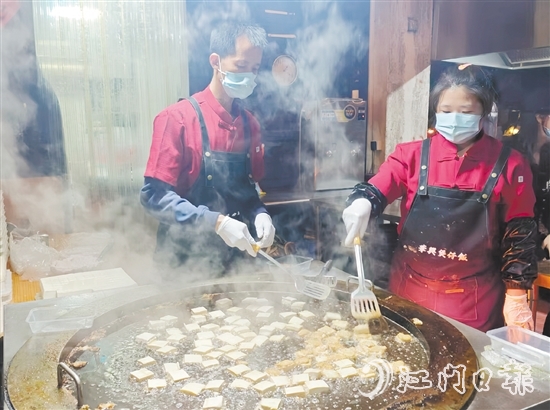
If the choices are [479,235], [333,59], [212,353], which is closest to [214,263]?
[212,353]

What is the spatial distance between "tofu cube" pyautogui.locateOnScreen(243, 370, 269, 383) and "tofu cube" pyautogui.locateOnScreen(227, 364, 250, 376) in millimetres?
19

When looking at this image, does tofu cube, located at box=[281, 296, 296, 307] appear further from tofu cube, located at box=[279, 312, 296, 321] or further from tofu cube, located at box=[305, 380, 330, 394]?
tofu cube, located at box=[305, 380, 330, 394]

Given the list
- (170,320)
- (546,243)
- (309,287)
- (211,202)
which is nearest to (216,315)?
(170,320)

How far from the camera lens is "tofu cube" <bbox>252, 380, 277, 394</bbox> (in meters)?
1.24

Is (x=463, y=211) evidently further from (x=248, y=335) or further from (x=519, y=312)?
(x=248, y=335)

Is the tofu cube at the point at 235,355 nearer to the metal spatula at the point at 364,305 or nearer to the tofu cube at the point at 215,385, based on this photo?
the tofu cube at the point at 215,385

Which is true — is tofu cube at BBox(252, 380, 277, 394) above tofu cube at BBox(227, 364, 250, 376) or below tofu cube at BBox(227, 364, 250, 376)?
above

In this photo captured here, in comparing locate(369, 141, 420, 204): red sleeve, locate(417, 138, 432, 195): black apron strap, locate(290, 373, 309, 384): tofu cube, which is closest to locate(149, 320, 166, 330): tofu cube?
locate(290, 373, 309, 384): tofu cube

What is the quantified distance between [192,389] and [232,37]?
184 cm

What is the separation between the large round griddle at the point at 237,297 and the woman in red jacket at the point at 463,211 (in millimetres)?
438

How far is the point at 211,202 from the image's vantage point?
101 inches

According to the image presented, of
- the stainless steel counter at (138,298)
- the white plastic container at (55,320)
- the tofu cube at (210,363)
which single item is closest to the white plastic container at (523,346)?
the stainless steel counter at (138,298)

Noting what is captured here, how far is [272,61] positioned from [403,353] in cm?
221

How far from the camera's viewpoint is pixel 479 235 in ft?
6.89
